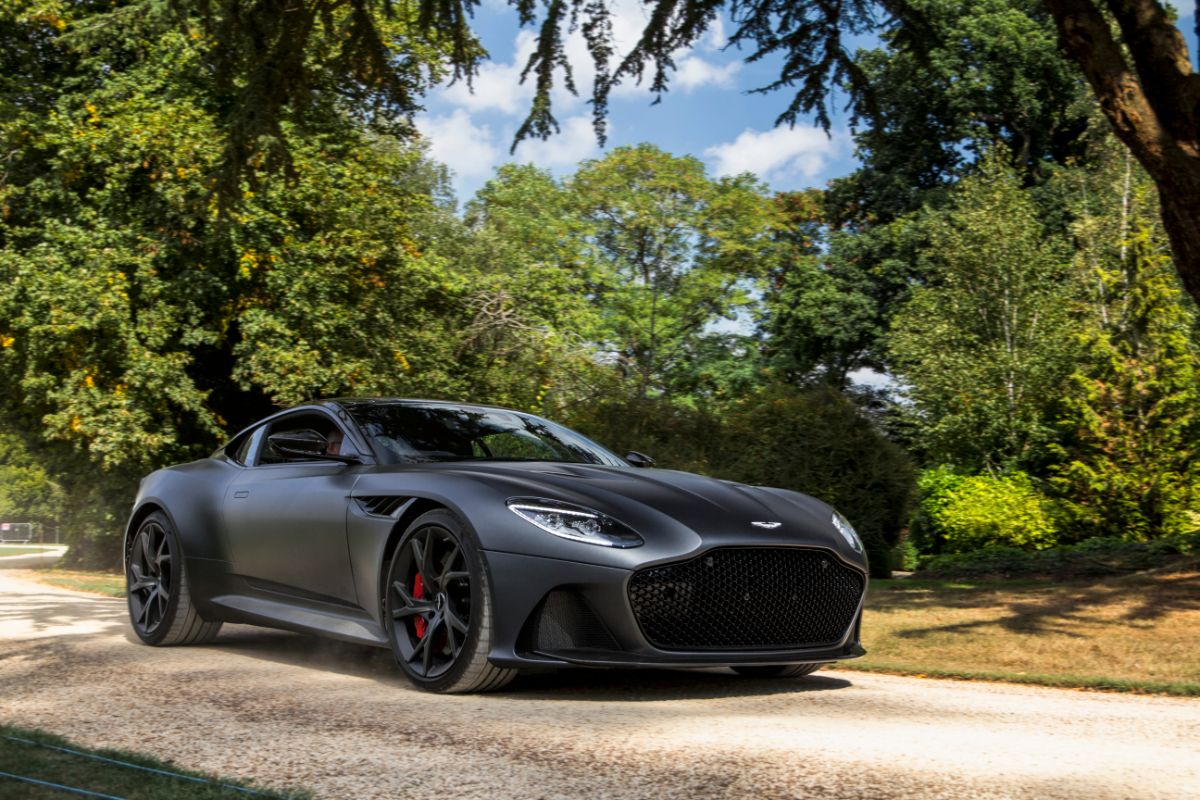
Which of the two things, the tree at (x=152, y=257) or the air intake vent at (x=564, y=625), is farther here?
the tree at (x=152, y=257)

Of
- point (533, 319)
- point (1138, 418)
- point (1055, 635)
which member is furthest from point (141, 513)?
point (533, 319)

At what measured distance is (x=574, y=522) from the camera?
541 centimetres

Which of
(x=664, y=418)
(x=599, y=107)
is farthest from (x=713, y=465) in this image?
(x=599, y=107)

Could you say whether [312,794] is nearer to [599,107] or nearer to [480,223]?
[599,107]

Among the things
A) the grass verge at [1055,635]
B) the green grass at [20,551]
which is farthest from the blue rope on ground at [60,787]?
the green grass at [20,551]

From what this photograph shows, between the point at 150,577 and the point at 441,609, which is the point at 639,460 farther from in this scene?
the point at 150,577

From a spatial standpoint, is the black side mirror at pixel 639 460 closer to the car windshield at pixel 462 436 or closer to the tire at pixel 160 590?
the car windshield at pixel 462 436

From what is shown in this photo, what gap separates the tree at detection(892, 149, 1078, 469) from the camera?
97.1 ft

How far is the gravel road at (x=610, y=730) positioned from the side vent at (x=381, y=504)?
0.82 meters

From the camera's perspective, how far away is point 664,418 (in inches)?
663

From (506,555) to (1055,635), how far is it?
5.46m

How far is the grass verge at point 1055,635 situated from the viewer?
25.7 ft

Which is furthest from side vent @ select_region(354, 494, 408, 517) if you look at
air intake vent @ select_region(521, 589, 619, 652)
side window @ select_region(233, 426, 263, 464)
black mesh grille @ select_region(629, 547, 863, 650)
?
side window @ select_region(233, 426, 263, 464)

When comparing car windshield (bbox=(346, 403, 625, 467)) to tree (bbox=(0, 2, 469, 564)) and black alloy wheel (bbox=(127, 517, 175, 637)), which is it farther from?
tree (bbox=(0, 2, 469, 564))
